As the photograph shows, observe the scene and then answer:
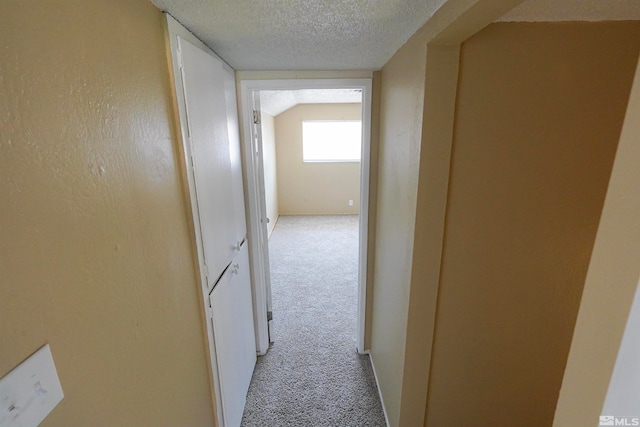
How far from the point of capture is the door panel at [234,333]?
1316mm

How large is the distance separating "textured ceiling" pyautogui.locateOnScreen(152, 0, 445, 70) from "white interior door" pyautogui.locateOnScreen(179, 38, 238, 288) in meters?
0.12

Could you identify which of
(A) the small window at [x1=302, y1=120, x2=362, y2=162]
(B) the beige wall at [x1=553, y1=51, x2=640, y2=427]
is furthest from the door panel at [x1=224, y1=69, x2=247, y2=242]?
(A) the small window at [x1=302, y1=120, x2=362, y2=162]

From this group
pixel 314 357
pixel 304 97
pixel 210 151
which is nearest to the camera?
pixel 210 151

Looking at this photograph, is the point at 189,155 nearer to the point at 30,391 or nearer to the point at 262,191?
the point at 30,391

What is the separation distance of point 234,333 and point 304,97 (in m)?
4.17

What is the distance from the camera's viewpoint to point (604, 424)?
1.32 feet

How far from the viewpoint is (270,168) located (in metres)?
4.98

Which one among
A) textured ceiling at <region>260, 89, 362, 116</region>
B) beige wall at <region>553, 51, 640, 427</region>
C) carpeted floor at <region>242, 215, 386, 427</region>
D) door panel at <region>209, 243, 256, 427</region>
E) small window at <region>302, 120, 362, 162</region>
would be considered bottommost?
carpeted floor at <region>242, 215, 386, 427</region>

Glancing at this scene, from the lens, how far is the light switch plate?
41 centimetres

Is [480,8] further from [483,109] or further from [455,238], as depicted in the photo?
[455,238]

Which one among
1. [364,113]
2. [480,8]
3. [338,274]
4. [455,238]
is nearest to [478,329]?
[455,238]

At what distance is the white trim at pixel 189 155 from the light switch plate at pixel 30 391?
2.00ft

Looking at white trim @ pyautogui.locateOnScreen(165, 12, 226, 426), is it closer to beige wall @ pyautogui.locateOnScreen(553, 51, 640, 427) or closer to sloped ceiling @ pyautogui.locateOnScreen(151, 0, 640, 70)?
sloped ceiling @ pyautogui.locateOnScreen(151, 0, 640, 70)

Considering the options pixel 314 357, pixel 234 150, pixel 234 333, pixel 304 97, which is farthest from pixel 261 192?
pixel 304 97
